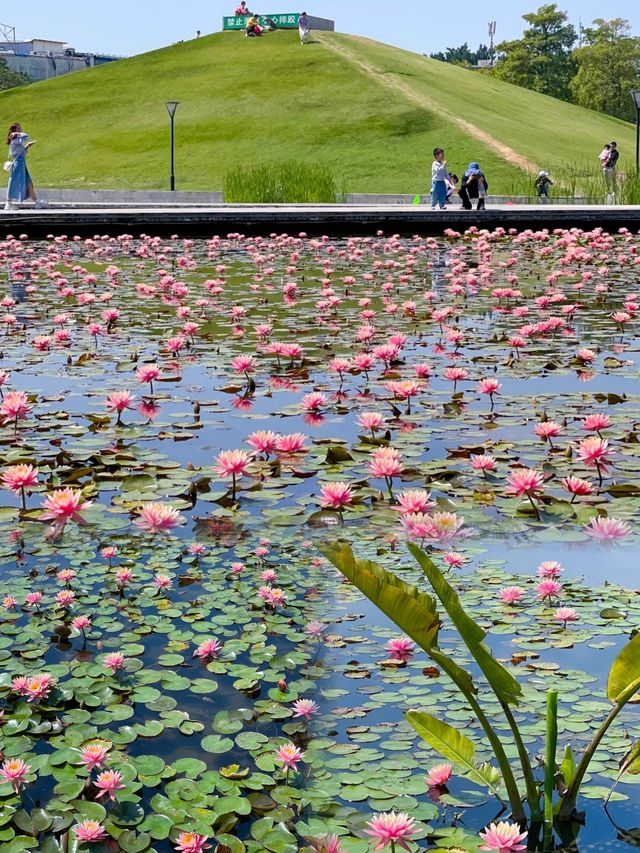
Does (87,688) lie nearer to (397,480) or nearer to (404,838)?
(404,838)

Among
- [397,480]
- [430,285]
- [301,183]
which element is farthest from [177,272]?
[301,183]

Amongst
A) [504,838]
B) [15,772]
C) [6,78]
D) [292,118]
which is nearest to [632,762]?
[504,838]

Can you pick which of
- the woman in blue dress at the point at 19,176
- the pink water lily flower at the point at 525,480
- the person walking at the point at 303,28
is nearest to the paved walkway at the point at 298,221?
the woman in blue dress at the point at 19,176

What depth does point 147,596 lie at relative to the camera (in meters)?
2.87

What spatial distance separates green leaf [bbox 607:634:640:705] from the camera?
170 centimetres

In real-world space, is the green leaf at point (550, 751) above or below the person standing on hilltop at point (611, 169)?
below

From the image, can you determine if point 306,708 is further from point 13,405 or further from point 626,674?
point 13,405

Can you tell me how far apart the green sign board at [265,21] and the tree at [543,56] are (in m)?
19.7

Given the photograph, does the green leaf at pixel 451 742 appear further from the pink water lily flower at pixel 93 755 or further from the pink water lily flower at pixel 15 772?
the pink water lily flower at pixel 15 772

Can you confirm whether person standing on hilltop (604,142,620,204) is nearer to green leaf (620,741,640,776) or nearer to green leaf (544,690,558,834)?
green leaf (620,741,640,776)

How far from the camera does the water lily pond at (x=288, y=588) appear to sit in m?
1.95

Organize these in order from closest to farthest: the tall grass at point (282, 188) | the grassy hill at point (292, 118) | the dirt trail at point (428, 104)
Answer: the tall grass at point (282, 188) < the dirt trail at point (428, 104) < the grassy hill at point (292, 118)

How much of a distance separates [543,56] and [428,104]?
33162mm

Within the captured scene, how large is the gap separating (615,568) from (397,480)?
1089 millimetres
